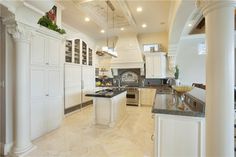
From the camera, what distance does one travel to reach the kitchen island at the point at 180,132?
5.76ft

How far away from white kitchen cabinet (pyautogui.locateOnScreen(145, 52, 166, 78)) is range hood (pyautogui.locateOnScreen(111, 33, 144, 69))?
338 millimetres

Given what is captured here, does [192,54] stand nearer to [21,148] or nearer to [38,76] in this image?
[38,76]

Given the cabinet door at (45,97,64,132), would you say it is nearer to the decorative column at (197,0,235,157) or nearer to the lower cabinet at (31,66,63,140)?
the lower cabinet at (31,66,63,140)

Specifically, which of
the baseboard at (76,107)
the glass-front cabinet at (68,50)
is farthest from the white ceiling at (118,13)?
the baseboard at (76,107)

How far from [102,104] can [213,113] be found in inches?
122

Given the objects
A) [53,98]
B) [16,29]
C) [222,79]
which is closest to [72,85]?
[53,98]

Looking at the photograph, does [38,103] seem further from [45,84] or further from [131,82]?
[131,82]

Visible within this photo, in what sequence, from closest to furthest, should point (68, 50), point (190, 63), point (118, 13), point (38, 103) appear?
point (38, 103)
point (118, 13)
point (68, 50)
point (190, 63)

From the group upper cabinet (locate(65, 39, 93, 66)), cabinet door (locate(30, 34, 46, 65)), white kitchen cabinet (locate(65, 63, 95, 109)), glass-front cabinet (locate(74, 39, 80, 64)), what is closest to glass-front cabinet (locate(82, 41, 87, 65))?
upper cabinet (locate(65, 39, 93, 66))

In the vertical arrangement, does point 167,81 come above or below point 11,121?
above

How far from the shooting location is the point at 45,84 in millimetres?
3295

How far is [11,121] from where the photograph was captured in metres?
2.64

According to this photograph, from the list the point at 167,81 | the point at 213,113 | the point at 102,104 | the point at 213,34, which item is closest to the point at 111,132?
the point at 102,104

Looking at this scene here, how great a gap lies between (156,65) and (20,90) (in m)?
5.12
